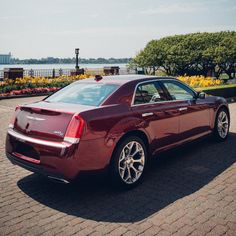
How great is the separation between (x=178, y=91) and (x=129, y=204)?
9.08 feet

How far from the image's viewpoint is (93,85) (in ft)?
17.2

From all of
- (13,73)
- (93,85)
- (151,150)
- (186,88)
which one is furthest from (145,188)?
(13,73)

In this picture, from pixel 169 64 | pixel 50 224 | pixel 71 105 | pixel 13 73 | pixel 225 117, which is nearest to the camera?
pixel 50 224

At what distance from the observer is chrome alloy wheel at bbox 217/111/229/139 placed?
7315 millimetres

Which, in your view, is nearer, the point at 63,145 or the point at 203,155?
the point at 63,145

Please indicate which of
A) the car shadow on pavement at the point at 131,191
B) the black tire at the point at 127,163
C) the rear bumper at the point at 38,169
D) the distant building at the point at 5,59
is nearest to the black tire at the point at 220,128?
the car shadow on pavement at the point at 131,191

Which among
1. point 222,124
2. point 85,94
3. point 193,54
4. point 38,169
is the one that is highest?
point 193,54

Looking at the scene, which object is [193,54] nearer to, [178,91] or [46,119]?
[178,91]

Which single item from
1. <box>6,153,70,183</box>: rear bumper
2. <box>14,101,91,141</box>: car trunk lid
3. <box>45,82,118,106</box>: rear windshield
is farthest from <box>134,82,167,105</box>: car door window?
<box>6,153,70,183</box>: rear bumper

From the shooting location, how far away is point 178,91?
6.18 meters

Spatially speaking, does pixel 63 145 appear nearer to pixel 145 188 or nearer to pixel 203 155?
pixel 145 188

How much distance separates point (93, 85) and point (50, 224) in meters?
2.39

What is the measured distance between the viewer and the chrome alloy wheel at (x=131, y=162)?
4.64 metres

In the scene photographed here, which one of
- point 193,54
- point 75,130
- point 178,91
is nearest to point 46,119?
point 75,130
